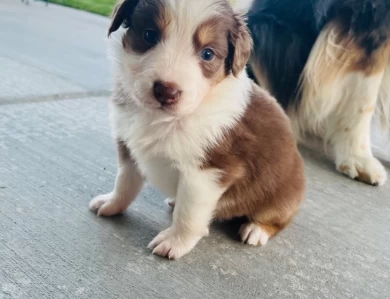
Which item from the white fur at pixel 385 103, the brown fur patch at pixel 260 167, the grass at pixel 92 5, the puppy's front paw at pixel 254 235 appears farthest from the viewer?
the grass at pixel 92 5

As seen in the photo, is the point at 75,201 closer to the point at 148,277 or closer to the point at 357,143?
the point at 148,277

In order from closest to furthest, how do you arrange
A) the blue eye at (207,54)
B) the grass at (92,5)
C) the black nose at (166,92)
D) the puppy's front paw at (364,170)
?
the black nose at (166,92) → the blue eye at (207,54) → the puppy's front paw at (364,170) → the grass at (92,5)

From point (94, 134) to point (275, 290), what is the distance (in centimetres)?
115

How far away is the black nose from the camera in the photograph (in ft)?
3.75

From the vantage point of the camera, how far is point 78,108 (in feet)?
7.98

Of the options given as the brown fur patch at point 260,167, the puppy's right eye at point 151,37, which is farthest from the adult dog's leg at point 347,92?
the puppy's right eye at point 151,37

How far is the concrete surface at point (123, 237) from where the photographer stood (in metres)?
1.22

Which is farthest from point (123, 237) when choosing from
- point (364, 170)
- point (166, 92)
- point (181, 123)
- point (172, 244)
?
point (364, 170)

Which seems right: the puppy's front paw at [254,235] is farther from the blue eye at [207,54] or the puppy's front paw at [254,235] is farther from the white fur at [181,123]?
the blue eye at [207,54]

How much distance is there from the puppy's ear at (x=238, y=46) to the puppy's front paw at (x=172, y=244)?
0.49 meters

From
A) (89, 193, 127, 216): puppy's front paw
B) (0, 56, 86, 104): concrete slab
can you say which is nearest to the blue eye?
(89, 193, 127, 216): puppy's front paw

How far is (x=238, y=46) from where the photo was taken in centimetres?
131

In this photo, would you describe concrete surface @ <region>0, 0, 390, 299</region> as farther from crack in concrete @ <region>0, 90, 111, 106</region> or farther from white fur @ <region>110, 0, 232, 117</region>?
white fur @ <region>110, 0, 232, 117</region>

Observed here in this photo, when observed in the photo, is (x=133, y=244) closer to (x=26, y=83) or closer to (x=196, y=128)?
(x=196, y=128)
